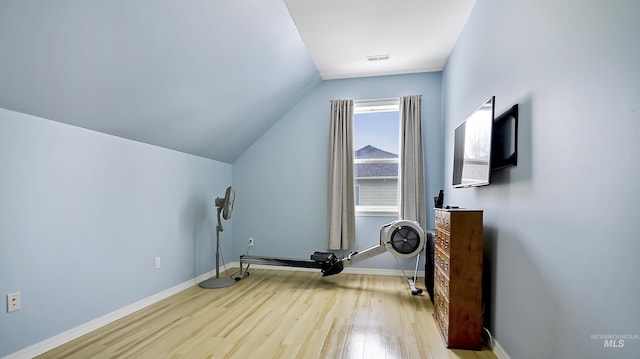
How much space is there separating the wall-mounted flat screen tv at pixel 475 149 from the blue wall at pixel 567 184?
0.11 m

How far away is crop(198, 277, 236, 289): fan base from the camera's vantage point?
3.52 meters

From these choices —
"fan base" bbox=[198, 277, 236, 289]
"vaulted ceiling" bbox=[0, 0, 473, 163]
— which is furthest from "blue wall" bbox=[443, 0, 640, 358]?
"fan base" bbox=[198, 277, 236, 289]

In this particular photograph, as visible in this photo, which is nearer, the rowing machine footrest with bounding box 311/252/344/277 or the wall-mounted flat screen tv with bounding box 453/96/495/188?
the wall-mounted flat screen tv with bounding box 453/96/495/188

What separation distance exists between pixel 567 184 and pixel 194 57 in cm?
261

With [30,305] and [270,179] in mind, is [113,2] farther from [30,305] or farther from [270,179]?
[270,179]

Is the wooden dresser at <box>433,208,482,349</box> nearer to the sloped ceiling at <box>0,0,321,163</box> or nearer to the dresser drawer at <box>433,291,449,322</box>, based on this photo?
the dresser drawer at <box>433,291,449,322</box>

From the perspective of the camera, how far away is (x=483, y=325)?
7.47ft

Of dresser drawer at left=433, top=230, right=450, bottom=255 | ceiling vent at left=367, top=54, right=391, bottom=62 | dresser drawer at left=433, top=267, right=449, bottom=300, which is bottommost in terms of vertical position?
dresser drawer at left=433, top=267, right=449, bottom=300

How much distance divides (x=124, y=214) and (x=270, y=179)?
2096 mm

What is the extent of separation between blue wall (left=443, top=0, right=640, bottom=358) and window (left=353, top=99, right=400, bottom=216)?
2.11 m

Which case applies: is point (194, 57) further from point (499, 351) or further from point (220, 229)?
point (499, 351)

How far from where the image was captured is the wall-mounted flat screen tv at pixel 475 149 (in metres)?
2.00

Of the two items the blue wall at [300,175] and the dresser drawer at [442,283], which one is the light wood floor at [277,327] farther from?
the blue wall at [300,175]

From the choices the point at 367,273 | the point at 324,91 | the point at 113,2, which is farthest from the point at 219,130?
the point at 367,273
